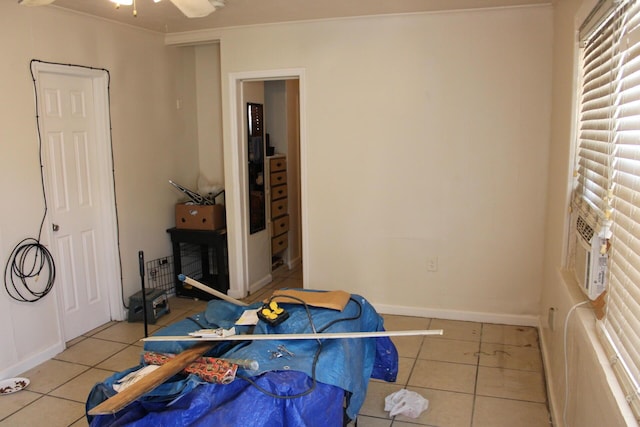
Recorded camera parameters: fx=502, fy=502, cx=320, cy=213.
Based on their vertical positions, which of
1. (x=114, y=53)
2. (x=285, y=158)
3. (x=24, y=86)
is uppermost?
(x=114, y=53)

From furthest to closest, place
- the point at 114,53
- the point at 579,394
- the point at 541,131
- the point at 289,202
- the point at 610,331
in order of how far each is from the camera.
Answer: the point at 289,202 → the point at 114,53 → the point at 541,131 → the point at 579,394 → the point at 610,331

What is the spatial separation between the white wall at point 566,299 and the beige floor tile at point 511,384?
90 millimetres

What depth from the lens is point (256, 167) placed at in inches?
198

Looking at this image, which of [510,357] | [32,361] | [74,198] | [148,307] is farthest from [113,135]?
[510,357]

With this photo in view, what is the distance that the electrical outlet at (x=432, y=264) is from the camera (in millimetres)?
4230

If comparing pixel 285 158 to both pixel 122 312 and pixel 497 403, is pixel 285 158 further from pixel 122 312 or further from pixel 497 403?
pixel 497 403

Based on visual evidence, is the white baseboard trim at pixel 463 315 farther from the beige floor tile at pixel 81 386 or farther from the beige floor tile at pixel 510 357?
the beige floor tile at pixel 81 386

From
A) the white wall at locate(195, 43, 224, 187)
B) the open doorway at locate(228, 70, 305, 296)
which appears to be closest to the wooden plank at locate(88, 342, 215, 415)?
the open doorway at locate(228, 70, 305, 296)

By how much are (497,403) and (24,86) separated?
3681 mm

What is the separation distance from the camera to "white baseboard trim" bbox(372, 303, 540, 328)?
4.05m

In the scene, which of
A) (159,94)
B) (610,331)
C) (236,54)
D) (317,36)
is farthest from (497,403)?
(159,94)

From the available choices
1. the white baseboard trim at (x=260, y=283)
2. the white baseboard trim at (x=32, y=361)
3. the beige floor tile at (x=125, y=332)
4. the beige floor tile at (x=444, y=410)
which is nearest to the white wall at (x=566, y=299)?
the beige floor tile at (x=444, y=410)

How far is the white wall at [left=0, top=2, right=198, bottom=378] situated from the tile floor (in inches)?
13.0

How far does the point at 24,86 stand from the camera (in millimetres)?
3420
